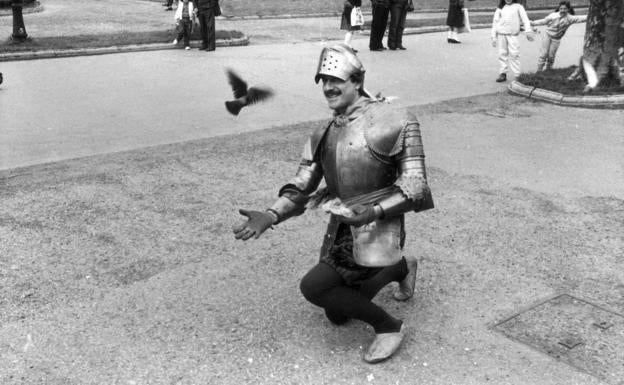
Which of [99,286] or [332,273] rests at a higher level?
[332,273]

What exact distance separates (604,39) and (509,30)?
5.80 feet

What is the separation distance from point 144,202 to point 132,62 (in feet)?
27.1

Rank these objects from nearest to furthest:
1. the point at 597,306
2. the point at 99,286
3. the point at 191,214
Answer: the point at 597,306
the point at 99,286
the point at 191,214

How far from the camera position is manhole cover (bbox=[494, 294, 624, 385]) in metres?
3.66

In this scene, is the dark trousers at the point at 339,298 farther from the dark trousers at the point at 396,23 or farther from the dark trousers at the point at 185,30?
the dark trousers at the point at 396,23

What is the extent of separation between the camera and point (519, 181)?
6.89m

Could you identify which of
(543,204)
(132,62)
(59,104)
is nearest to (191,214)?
(543,204)

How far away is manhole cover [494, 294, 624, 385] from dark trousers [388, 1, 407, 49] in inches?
501

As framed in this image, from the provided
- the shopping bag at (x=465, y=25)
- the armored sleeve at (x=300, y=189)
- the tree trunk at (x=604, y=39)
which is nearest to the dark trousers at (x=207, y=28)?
the shopping bag at (x=465, y=25)

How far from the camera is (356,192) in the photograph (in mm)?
3596

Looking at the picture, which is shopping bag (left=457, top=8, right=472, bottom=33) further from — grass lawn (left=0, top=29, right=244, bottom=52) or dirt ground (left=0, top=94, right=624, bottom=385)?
dirt ground (left=0, top=94, right=624, bottom=385)

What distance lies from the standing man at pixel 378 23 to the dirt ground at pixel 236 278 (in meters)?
9.50

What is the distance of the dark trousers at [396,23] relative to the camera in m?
16.4

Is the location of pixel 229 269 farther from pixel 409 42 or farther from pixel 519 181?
pixel 409 42
